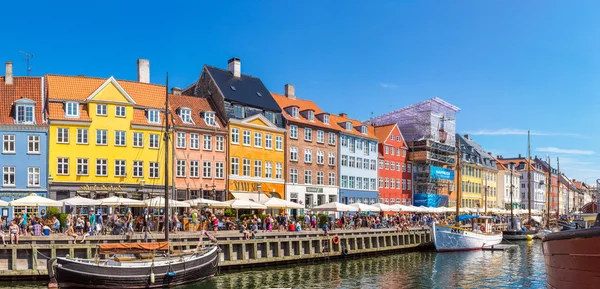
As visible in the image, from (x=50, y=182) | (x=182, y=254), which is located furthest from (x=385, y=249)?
(x=50, y=182)

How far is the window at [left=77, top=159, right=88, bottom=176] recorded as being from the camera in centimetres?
4894

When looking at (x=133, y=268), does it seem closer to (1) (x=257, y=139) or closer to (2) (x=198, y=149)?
(2) (x=198, y=149)

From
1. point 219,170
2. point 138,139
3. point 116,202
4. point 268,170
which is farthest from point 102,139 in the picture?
point 268,170

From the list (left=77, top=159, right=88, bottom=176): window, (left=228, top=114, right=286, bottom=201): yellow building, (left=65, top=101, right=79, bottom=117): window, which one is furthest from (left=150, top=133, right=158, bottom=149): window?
(left=228, top=114, right=286, bottom=201): yellow building

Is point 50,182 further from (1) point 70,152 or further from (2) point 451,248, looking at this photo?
(2) point 451,248

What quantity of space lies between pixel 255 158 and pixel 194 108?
25.2 ft

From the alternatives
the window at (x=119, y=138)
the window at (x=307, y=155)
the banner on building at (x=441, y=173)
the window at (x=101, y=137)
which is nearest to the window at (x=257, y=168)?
the window at (x=307, y=155)

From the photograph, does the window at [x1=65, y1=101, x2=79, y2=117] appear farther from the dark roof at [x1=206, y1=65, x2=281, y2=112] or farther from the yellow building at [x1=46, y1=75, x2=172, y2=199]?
the dark roof at [x1=206, y1=65, x2=281, y2=112]

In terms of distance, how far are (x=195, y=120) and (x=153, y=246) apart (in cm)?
2707

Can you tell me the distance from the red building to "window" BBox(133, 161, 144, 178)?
34868mm

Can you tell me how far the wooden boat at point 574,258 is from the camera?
12.6 metres

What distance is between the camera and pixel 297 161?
6469cm

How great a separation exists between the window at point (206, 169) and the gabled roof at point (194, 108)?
3.23 m

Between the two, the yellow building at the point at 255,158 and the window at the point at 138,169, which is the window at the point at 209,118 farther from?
the window at the point at 138,169
